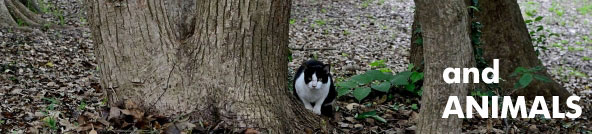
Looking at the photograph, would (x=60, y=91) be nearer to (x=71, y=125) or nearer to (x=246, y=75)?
(x=71, y=125)

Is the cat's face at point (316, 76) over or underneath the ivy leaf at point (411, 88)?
over

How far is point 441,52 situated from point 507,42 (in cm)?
385

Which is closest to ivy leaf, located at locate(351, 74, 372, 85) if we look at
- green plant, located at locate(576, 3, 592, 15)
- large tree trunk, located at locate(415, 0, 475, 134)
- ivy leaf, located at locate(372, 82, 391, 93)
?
ivy leaf, located at locate(372, 82, 391, 93)

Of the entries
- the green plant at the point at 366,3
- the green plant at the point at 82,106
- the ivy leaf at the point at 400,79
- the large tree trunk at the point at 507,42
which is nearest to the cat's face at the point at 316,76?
the ivy leaf at the point at 400,79

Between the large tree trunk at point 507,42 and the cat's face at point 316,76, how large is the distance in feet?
8.33

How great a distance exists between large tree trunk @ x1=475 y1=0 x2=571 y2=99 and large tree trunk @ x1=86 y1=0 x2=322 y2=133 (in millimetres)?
3596

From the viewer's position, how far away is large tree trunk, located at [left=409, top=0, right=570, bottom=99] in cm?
716

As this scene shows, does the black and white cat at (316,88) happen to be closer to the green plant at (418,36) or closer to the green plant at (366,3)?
the green plant at (418,36)

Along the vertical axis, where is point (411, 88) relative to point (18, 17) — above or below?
below

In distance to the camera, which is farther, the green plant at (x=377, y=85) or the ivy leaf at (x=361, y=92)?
the green plant at (x=377, y=85)

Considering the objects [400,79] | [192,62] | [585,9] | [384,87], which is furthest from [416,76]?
[585,9]

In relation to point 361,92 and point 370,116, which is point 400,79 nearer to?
point 361,92

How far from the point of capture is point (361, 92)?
603cm

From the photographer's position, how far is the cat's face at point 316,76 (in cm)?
540
